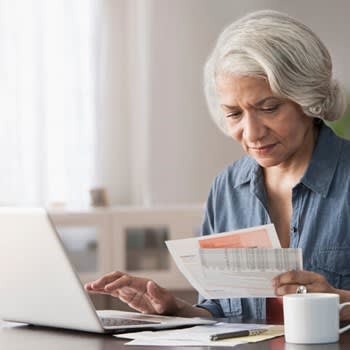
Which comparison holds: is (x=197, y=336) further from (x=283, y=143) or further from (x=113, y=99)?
(x=113, y=99)

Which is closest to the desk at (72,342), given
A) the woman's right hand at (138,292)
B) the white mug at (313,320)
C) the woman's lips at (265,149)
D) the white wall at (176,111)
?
the white mug at (313,320)

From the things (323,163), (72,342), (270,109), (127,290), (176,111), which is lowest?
(72,342)

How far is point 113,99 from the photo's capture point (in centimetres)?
488

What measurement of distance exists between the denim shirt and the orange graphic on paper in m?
0.26

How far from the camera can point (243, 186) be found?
7.68 feet

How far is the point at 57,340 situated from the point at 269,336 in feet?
1.31

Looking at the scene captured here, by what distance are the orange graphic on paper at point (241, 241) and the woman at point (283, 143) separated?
0.62 ft

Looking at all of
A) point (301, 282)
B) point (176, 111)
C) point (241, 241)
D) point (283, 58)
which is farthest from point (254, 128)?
point (176, 111)

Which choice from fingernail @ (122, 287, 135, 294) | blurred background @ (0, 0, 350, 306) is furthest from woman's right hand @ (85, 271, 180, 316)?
blurred background @ (0, 0, 350, 306)

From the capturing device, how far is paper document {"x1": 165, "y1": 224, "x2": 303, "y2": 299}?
6.10 feet

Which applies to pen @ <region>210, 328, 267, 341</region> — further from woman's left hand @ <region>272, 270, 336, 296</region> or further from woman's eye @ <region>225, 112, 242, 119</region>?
woman's eye @ <region>225, 112, 242, 119</region>

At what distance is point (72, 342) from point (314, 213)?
670 mm

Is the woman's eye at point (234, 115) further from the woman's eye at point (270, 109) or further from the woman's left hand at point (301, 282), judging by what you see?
the woman's left hand at point (301, 282)

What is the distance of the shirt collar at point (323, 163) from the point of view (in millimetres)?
2172
